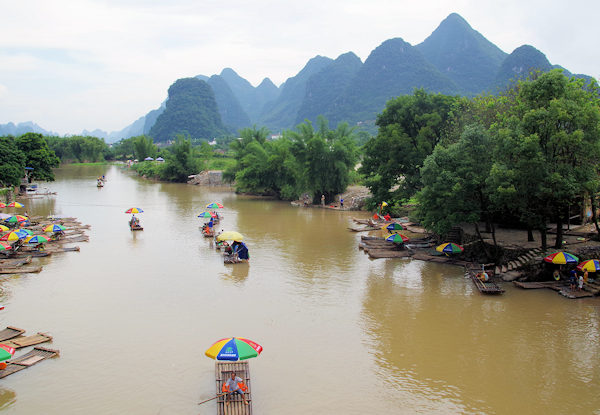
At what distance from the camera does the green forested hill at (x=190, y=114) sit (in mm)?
171125

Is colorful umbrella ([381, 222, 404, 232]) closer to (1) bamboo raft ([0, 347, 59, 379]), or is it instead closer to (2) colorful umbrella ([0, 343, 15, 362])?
(1) bamboo raft ([0, 347, 59, 379])

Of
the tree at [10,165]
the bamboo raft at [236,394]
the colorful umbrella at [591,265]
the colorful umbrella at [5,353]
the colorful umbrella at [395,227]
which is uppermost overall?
the tree at [10,165]

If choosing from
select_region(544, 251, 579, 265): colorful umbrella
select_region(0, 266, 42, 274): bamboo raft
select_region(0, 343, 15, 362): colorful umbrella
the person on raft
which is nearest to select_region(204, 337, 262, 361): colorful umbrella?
the person on raft

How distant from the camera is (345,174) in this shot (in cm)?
3644

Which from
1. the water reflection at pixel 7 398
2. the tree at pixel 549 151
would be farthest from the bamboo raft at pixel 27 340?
the tree at pixel 549 151

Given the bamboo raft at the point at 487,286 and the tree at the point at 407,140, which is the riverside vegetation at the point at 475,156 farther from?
the bamboo raft at the point at 487,286

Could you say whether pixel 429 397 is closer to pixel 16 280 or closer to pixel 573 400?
pixel 573 400

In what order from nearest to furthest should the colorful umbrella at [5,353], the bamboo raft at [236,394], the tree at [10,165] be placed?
the bamboo raft at [236,394] < the colorful umbrella at [5,353] < the tree at [10,165]

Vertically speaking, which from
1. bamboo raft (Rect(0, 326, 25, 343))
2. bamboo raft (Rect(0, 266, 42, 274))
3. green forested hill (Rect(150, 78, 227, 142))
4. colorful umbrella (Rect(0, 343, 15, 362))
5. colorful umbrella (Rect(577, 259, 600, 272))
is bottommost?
bamboo raft (Rect(0, 326, 25, 343))

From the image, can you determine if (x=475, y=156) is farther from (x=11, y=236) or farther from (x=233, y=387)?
(x=11, y=236)

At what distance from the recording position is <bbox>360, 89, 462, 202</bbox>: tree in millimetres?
22688

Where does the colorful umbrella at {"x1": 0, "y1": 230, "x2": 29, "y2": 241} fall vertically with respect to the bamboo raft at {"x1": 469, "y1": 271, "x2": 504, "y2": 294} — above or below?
above

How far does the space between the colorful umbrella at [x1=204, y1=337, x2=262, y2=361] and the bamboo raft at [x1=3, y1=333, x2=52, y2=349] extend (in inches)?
202

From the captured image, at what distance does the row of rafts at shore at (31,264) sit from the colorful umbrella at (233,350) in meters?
4.39
